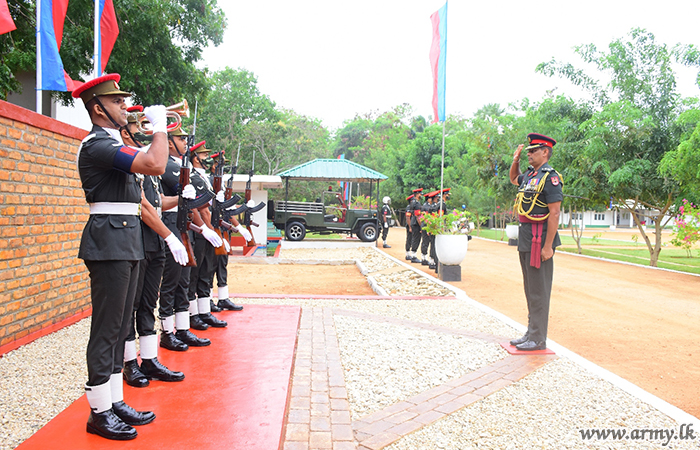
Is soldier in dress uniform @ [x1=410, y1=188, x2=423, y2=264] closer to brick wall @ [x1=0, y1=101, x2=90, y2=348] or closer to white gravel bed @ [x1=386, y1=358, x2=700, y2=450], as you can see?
brick wall @ [x1=0, y1=101, x2=90, y2=348]

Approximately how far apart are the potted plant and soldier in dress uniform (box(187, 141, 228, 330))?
5.67m

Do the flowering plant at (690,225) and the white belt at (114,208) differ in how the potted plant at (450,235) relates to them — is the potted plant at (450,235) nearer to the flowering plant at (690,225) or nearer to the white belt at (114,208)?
the flowering plant at (690,225)

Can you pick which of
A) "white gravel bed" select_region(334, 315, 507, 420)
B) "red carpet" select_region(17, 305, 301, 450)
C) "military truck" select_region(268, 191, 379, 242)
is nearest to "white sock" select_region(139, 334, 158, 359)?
"red carpet" select_region(17, 305, 301, 450)

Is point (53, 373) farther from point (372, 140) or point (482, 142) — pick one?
point (372, 140)

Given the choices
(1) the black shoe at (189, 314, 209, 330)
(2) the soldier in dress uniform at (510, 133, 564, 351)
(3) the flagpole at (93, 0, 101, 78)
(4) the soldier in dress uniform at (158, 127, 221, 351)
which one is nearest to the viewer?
(4) the soldier in dress uniform at (158, 127, 221, 351)

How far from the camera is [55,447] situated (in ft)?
7.73

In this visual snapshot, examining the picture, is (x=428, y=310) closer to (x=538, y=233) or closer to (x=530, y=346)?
(x=530, y=346)

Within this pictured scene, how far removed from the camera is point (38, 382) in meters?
3.40

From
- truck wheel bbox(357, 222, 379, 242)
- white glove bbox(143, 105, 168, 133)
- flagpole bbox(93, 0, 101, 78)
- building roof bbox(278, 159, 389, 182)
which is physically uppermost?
flagpole bbox(93, 0, 101, 78)

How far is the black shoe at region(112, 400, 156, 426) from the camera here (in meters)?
2.61

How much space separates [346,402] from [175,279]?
69.7 inches

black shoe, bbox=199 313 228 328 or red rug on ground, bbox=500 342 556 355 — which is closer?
red rug on ground, bbox=500 342 556 355

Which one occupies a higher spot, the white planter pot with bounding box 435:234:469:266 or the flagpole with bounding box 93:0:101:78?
the flagpole with bounding box 93:0:101:78

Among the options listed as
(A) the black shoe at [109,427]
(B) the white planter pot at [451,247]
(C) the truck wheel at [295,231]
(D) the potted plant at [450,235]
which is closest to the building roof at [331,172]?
(C) the truck wheel at [295,231]
